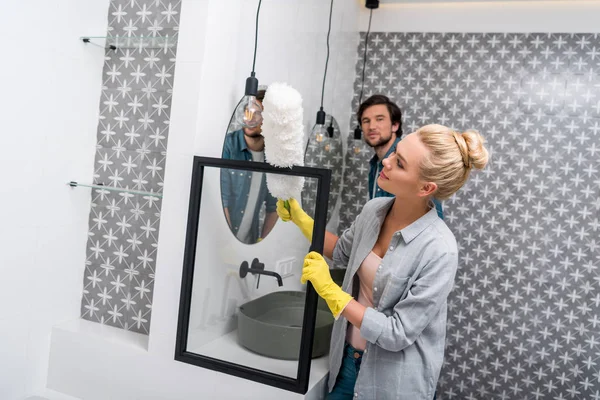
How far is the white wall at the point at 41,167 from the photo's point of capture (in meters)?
1.48

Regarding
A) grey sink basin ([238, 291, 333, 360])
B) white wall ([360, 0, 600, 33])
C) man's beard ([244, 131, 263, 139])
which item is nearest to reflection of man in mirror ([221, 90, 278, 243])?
man's beard ([244, 131, 263, 139])

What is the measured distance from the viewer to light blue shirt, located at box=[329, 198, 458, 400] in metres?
1.34

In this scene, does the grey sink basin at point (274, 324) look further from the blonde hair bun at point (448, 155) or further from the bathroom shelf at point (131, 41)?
the bathroom shelf at point (131, 41)

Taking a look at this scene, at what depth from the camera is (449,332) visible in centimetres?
273

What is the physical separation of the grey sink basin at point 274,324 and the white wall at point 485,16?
1.87 meters

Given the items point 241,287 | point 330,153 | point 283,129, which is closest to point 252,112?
point 283,129

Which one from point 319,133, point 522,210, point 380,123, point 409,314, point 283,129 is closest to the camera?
point 409,314

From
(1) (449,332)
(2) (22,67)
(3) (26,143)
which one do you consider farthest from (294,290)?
(1) (449,332)

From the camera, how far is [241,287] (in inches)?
63.1

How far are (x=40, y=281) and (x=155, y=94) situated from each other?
714 mm

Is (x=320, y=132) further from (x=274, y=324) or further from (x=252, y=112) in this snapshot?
(x=274, y=324)

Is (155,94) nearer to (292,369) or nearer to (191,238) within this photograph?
(191,238)

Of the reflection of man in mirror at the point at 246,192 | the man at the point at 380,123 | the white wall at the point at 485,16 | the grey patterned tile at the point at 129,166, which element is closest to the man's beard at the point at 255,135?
the reflection of man in mirror at the point at 246,192

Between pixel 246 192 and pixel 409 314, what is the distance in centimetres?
60
